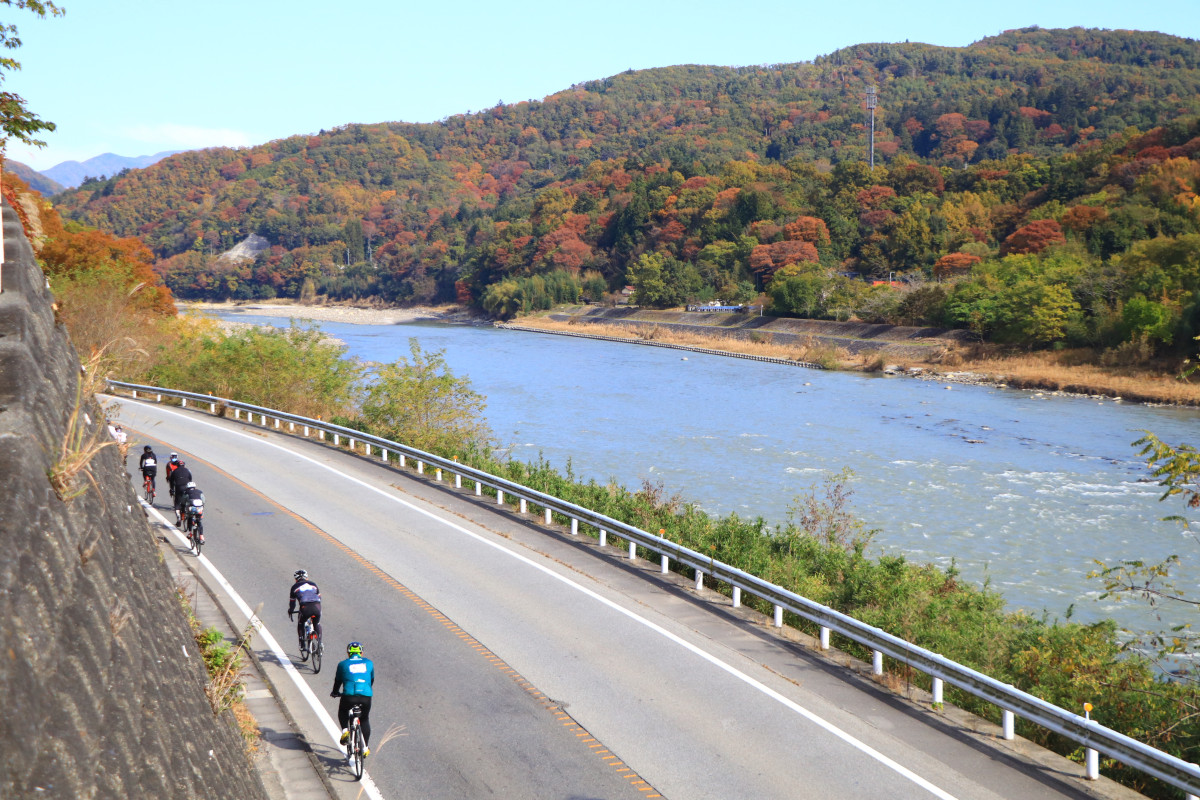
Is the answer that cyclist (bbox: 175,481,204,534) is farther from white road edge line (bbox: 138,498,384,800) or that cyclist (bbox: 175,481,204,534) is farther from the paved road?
the paved road

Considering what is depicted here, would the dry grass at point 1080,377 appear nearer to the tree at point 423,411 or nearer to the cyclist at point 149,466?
the tree at point 423,411

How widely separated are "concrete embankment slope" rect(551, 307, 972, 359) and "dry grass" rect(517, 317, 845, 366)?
0.84m

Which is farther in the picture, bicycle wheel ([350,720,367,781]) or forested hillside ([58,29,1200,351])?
forested hillside ([58,29,1200,351])

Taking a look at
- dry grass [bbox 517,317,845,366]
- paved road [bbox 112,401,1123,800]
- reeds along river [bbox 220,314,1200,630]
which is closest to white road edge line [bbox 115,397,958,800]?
paved road [bbox 112,401,1123,800]

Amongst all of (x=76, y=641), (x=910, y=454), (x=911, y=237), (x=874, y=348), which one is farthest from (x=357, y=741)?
(x=911, y=237)

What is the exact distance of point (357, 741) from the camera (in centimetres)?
921

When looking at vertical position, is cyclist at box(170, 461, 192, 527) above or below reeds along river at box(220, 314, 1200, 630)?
above

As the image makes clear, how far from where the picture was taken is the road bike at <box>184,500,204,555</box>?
17.0 metres

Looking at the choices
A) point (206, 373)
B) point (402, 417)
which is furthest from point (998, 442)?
point (206, 373)

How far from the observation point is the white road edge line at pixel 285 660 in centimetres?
924

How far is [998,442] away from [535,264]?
114 m

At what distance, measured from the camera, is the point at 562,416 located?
157ft

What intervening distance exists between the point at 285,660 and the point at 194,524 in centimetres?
576

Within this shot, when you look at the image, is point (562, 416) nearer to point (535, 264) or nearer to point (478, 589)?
point (478, 589)
